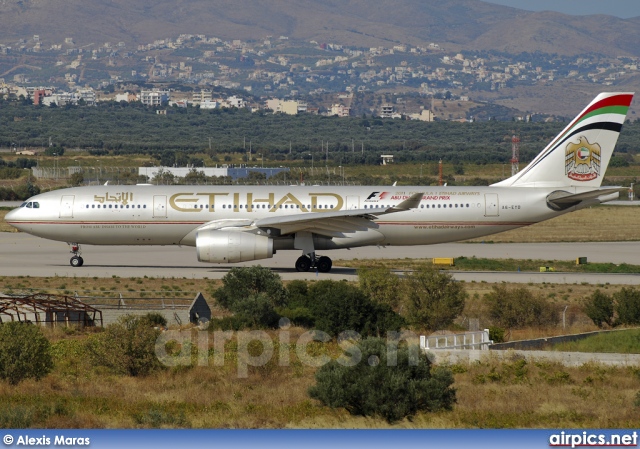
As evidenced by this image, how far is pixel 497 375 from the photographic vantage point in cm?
2556

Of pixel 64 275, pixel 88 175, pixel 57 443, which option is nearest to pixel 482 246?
pixel 64 275

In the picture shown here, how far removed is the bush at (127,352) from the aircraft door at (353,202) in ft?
67.5

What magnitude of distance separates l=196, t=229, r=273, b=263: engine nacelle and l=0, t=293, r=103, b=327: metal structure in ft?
32.2

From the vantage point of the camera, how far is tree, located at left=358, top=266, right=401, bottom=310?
124ft

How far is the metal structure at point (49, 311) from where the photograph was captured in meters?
32.7

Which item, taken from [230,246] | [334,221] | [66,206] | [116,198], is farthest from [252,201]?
[66,206]

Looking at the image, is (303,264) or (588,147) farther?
(588,147)

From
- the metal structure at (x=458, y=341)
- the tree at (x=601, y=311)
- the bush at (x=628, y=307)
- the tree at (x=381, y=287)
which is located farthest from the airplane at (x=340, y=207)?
the metal structure at (x=458, y=341)

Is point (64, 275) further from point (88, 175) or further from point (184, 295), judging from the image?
point (88, 175)

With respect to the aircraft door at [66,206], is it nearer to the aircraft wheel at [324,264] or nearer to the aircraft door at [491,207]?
the aircraft wheel at [324,264]

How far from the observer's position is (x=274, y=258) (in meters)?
53.1

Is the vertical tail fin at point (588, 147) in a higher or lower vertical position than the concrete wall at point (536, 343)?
higher

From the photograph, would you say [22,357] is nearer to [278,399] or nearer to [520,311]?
[278,399]

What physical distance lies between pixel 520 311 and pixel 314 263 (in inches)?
488
